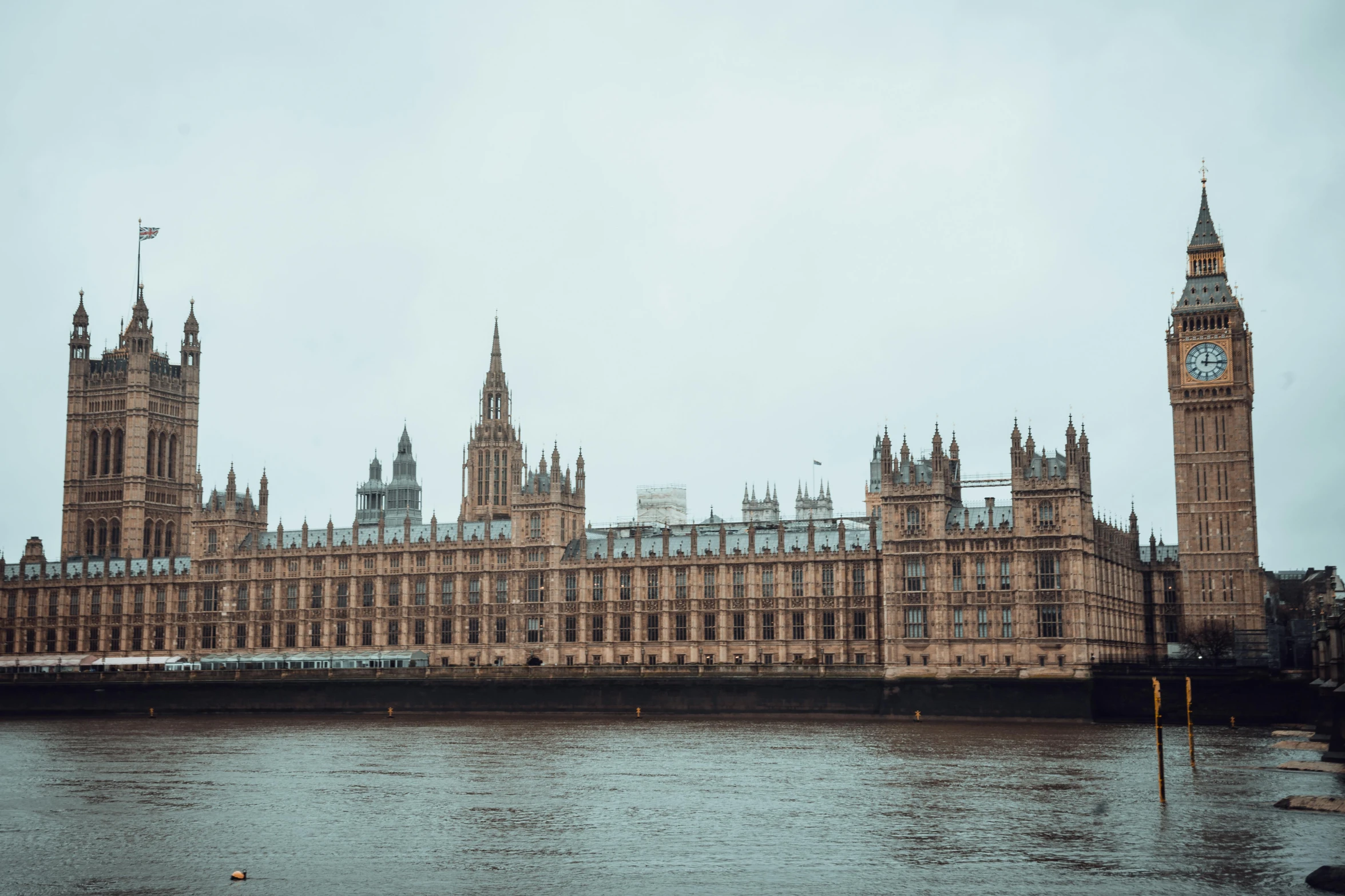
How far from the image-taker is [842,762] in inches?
3100

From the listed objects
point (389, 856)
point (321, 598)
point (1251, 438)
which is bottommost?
point (389, 856)

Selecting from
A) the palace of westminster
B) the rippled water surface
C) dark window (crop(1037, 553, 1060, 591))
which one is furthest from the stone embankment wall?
the rippled water surface

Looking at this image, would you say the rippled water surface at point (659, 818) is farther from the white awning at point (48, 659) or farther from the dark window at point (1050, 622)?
the white awning at point (48, 659)

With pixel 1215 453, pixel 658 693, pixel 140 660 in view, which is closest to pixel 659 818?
pixel 658 693

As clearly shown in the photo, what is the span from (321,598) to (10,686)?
1189 inches

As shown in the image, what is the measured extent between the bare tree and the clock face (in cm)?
2324

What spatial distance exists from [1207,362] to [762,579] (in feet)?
157

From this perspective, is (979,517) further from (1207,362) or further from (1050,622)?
(1207,362)

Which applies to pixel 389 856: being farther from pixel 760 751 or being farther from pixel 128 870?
pixel 760 751

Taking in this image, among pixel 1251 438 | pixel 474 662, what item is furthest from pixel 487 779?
pixel 1251 438

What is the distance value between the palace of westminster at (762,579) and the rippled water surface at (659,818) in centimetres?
3231

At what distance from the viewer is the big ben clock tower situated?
14462 cm

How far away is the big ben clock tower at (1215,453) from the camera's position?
474 ft

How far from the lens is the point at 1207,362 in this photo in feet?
484
